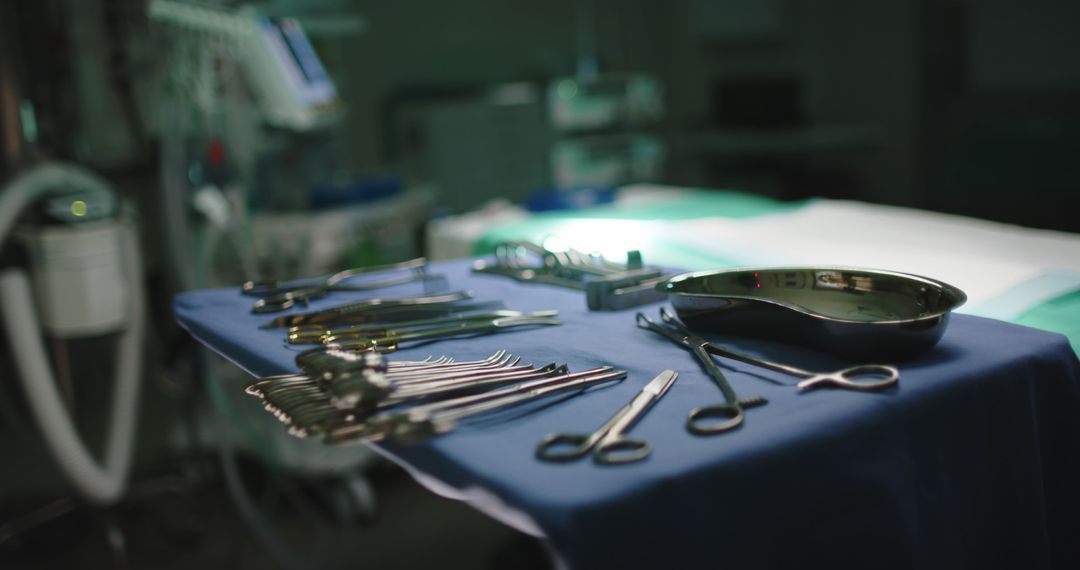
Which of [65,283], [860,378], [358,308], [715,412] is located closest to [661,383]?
[715,412]

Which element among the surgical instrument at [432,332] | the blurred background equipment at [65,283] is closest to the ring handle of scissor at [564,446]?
the surgical instrument at [432,332]

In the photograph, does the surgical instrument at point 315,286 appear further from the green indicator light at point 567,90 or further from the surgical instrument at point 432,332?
the green indicator light at point 567,90

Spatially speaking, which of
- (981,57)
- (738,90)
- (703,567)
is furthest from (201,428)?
(981,57)

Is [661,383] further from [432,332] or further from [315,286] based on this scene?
[315,286]

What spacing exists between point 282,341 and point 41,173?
3.89ft

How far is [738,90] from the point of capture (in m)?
4.78

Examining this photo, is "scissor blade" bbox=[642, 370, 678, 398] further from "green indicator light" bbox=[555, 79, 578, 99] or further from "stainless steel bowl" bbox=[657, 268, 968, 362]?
"green indicator light" bbox=[555, 79, 578, 99]

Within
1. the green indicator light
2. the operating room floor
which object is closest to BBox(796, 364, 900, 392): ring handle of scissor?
the operating room floor

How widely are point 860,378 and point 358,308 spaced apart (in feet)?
2.04

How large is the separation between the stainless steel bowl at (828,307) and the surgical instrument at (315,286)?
46 centimetres

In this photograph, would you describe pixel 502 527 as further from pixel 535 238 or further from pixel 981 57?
pixel 981 57

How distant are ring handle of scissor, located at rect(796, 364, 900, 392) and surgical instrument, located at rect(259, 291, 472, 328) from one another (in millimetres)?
522

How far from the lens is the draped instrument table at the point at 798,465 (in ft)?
2.08

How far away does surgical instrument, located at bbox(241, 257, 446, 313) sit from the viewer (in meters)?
1.22
